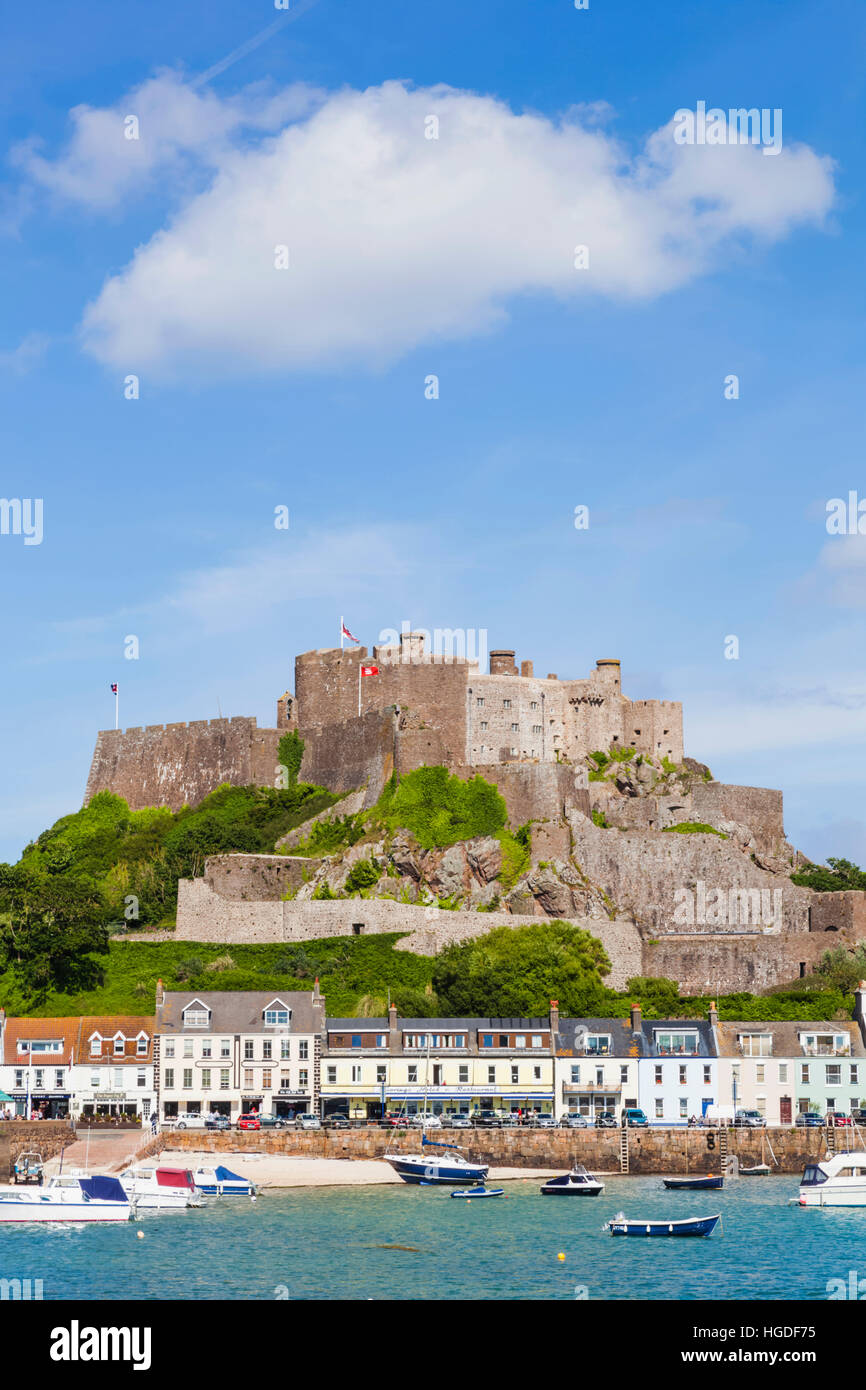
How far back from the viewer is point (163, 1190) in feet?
163

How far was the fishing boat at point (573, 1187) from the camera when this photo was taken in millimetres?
51625

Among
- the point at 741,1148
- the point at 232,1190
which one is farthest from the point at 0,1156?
the point at 741,1148

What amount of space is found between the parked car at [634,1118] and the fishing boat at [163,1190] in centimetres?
1562

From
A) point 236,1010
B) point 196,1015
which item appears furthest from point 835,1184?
point 196,1015

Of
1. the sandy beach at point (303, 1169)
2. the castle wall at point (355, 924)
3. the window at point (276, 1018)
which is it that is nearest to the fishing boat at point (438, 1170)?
the sandy beach at point (303, 1169)

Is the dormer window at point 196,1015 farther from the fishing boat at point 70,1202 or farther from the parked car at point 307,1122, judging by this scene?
the fishing boat at point 70,1202

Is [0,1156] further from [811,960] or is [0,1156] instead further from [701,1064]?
[811,960]

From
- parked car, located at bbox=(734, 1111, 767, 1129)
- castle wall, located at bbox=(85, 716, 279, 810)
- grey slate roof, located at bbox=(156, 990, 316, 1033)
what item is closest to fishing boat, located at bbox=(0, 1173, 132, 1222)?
grey slate roof, located at bbox=(156, 990, 316, 1033)

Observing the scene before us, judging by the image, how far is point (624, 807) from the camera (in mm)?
81000

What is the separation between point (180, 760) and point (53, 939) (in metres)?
21.9

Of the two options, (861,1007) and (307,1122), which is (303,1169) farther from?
(861,1007)

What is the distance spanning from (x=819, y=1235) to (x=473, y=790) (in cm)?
3564

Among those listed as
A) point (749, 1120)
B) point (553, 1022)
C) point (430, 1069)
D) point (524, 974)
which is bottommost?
point (749, 1120)

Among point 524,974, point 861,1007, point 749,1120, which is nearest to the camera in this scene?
point 749,1120
